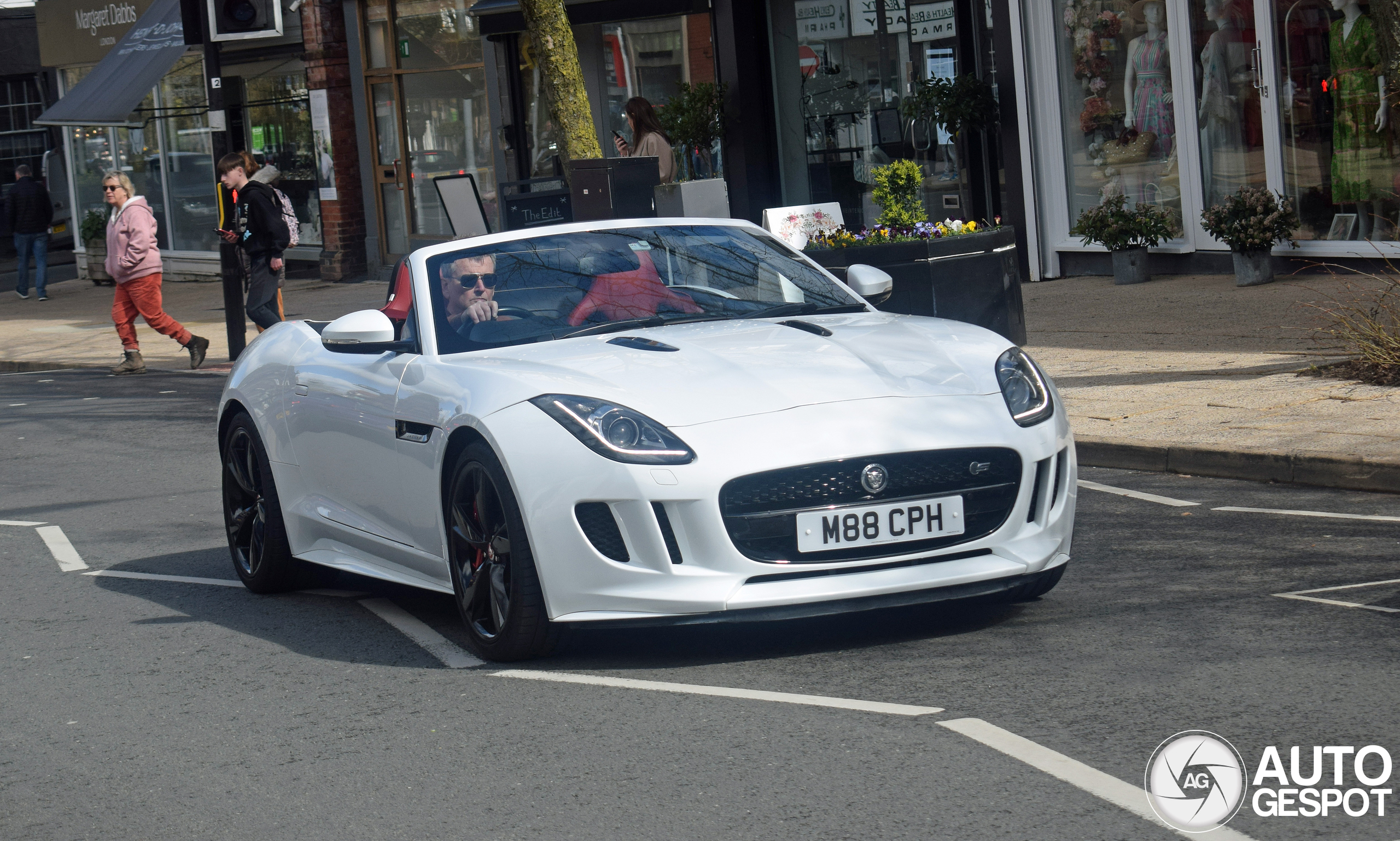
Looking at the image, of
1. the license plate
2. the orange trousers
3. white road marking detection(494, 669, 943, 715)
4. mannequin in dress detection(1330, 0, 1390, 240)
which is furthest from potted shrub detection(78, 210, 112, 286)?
the license plate

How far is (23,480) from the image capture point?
11.0m

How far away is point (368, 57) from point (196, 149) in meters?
5.07

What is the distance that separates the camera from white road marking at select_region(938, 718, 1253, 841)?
3709 mm

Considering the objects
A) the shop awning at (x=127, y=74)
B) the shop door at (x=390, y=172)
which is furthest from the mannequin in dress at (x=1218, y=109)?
the shop awning at (x=127, y=74)

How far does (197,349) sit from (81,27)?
1578cm

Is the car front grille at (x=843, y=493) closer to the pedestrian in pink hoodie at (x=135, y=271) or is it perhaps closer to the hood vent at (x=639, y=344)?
the hood vent at (x=639, y=344)

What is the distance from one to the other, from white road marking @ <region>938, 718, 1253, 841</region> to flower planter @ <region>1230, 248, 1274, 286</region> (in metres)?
10.7

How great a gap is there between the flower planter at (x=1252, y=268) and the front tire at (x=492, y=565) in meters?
10.2

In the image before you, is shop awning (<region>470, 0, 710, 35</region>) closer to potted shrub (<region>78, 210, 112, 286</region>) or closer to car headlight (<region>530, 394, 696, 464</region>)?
potted shrub (<region>78, 210, 112, 286</region>)

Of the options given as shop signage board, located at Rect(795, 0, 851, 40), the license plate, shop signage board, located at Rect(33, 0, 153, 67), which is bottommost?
the license plate

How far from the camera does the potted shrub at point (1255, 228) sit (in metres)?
14.1

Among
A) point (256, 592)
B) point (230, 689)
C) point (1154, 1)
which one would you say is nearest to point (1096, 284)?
point (1154, 1)

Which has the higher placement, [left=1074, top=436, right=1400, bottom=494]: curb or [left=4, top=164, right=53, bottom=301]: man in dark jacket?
[left=4, top=164, right=53, bottom=301]: man in dark jacket

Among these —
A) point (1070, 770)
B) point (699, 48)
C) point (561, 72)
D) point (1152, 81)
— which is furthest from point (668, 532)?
point (699, 48)
